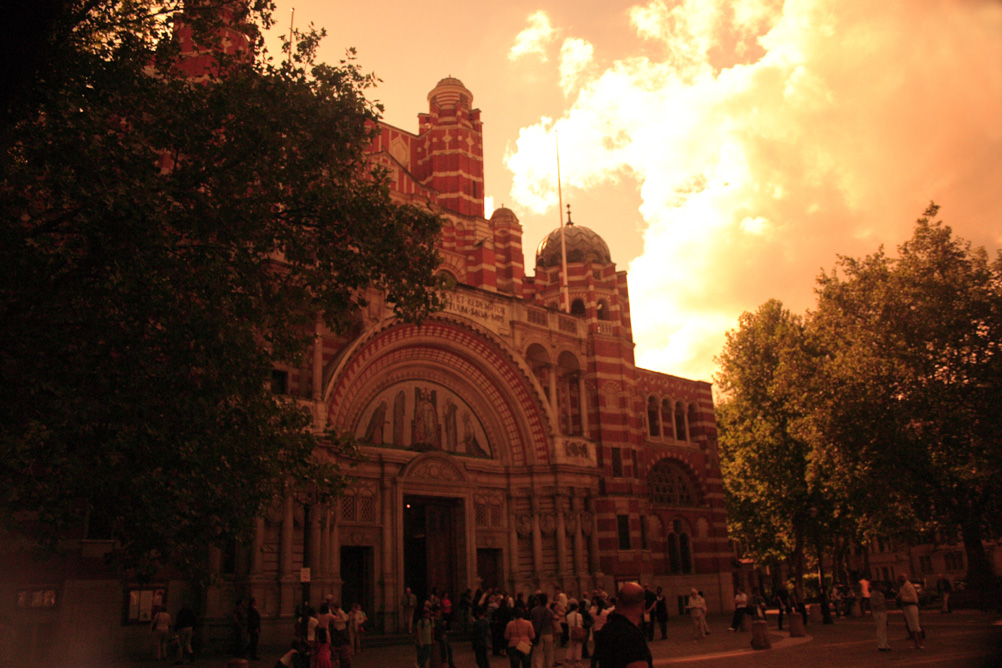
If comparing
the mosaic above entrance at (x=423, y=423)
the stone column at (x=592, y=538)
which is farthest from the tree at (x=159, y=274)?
the stone column at (x=592, y=538)

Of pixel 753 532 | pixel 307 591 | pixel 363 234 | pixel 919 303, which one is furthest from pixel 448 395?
pixel 753 532

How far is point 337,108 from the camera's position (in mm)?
15016

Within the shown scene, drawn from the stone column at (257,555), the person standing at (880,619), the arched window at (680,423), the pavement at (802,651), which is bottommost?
the pavement at (802,651)

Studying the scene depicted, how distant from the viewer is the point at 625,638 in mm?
5309

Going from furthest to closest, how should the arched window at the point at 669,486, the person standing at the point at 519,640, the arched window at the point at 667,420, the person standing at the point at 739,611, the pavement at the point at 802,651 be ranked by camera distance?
the arched window at the point at 667,420
the arched window at the point at 669,486
the person standing at the point at 739,611
the pavement at the point at 802,651
the person standing at the point at 519,640

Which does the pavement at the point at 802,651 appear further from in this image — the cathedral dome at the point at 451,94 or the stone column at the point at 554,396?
the cathedral dome at the point at 451,94

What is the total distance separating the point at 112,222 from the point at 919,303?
2848 centimetres

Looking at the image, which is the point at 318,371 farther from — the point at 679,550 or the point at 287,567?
the point at 679,550

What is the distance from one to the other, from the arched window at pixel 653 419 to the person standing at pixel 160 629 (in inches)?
997

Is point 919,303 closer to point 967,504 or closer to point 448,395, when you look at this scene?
point 967,504

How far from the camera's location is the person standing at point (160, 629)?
740 inches

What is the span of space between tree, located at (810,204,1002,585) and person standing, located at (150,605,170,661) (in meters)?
24.3

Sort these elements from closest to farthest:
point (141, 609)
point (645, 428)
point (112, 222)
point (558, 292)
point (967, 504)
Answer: point (112, 222), point (141, 609), point (967, 504), point (645, 428), point (558, 292)

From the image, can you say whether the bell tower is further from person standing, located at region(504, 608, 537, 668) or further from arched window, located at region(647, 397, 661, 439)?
person standing, located at region(504, 608, 537, 668)
